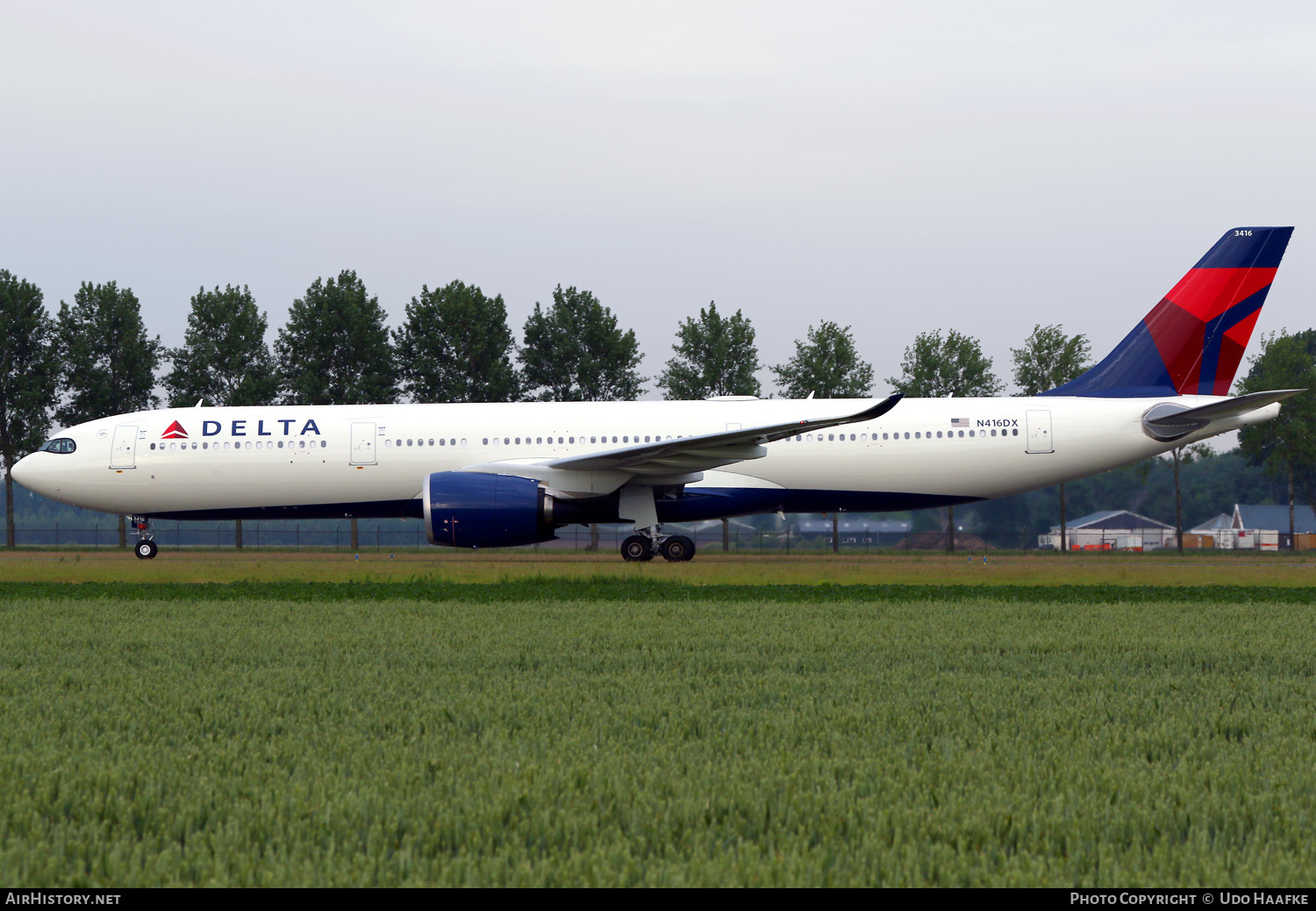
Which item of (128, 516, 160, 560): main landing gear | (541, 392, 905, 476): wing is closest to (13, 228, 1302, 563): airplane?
(541, 392, 905, 476): wing

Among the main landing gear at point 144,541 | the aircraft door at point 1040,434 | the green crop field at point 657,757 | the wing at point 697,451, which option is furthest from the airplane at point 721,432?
the green crop field at point 657,757

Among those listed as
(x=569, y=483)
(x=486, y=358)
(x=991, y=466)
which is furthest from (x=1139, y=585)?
(x=486, y=358)

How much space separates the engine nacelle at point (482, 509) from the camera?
17.8 metres

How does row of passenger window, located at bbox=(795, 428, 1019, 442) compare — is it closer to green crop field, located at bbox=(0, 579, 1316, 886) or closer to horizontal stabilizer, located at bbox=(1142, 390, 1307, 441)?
horizontal stabilizer, located at bbox=(1142, 390, 1307, 441)

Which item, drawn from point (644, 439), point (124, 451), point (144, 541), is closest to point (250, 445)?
point (124, 451)

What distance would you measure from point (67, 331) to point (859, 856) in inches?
1588

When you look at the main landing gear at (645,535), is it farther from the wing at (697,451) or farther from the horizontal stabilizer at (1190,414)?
the horizontal stabilizer at (1190,414)

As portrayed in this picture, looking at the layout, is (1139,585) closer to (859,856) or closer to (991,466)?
(991,466)

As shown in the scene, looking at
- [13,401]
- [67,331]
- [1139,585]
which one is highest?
[67,331]

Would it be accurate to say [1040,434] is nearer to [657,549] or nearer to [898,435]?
[898,435]

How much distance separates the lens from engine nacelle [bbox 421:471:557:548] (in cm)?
1777

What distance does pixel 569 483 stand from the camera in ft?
62.4

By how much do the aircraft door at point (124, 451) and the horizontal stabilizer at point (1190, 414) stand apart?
63.8 ft

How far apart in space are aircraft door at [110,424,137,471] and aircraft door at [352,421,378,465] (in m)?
4.38
